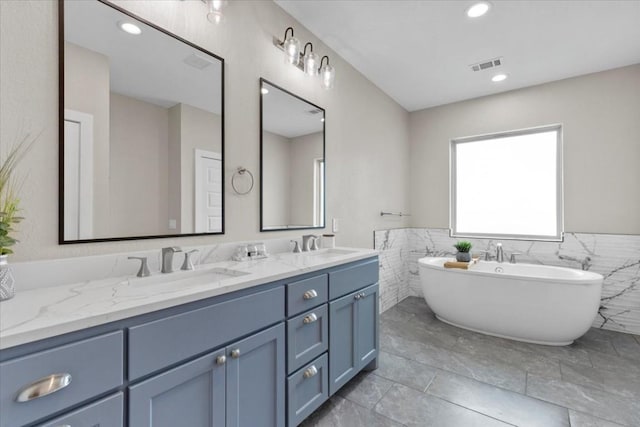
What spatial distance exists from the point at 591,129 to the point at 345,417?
3.72 m

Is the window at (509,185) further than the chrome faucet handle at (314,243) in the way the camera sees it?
Yes

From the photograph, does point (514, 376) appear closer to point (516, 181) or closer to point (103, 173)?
point (516, 181)

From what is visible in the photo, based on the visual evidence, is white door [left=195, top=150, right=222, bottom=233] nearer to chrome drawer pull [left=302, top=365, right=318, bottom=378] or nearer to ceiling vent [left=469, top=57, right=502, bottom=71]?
chrome drawer pull [left=302, top=365, right=318, bottom=378]

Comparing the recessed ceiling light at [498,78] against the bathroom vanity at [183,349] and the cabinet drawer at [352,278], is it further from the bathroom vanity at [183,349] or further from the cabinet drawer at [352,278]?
the bathroom vanity at [183,349]

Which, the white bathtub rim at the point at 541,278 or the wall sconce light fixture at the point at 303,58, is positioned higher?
the wall sconce light fixture at the point at 303,58

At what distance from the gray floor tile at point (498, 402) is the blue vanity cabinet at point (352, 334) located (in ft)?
1.60

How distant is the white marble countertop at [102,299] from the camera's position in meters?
0.73

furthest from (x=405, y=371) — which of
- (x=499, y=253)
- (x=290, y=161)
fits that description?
(x=499, y=253)

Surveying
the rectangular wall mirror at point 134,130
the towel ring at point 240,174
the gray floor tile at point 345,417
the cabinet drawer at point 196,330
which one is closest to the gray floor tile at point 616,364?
the gray floor tile at point 345,417

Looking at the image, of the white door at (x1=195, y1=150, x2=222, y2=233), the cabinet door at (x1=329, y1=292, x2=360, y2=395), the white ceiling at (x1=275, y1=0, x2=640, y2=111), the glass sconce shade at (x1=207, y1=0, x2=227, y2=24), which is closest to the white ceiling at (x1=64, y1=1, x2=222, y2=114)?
the glass sconce shade at (x1=207, y1=0, x2=227, y2=24)

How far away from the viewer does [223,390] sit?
1140 mm

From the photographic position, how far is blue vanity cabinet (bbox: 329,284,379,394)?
174 cm

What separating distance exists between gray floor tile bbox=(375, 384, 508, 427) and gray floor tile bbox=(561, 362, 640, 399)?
0.92 metres

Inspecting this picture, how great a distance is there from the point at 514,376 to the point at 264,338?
1.94 metres
